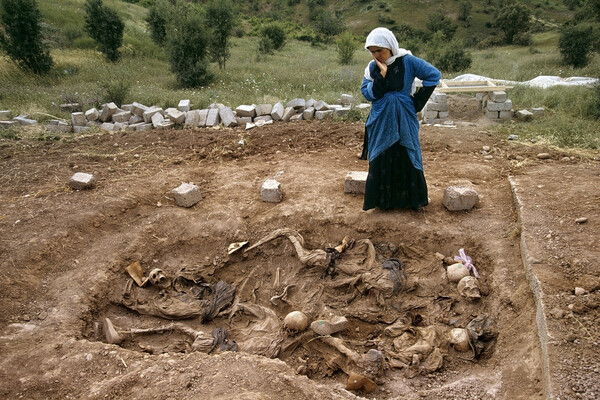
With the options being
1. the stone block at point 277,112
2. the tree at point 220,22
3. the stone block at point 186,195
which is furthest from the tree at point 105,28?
the stone block at point 186,195

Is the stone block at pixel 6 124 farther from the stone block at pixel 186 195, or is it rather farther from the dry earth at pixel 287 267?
the stone block at pixel 186 195

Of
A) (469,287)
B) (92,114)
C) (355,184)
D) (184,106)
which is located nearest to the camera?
(469,287)

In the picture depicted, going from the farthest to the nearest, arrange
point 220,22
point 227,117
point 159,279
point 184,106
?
point 220,22, point 184,106, point 227,117, point 159,279

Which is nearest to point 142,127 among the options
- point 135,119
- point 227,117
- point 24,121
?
point 135,119

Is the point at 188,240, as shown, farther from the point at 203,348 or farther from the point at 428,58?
the point at 428,58


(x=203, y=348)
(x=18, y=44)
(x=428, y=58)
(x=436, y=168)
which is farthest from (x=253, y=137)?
(x=428, y=58)

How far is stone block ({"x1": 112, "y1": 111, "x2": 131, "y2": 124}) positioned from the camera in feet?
27.3

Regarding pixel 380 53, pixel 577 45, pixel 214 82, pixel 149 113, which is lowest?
pixel 149 113

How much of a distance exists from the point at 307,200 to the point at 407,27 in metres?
33.0

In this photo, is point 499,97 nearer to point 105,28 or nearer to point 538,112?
point 538,112

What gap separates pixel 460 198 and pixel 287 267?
2.00 meters

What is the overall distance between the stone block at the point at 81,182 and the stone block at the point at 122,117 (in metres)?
3.24

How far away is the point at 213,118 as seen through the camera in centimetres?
804

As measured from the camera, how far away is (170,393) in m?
2.69
